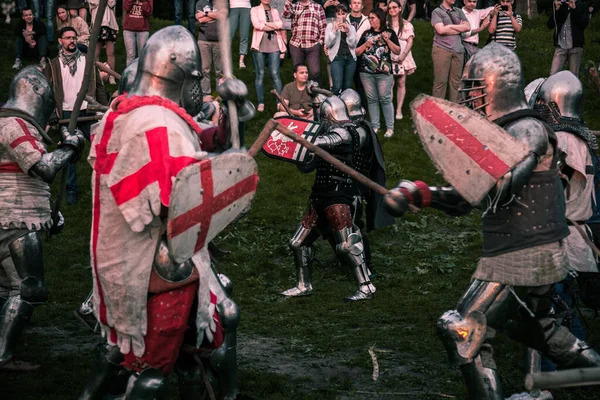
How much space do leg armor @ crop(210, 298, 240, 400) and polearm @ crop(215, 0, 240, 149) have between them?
1097 millimetres

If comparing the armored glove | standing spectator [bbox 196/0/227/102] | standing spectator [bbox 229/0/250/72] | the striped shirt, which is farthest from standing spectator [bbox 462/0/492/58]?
the armored glove

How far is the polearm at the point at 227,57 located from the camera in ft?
14.4

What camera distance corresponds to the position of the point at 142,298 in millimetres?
4641

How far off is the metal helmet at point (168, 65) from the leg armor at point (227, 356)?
4.23 ft

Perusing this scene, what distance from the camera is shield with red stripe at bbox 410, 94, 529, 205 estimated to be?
15.9 ft

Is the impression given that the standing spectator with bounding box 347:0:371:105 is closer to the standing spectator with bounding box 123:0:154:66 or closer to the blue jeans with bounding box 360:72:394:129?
the blue jeans with bounding box 360:72:394:129

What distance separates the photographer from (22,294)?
21.7 feet

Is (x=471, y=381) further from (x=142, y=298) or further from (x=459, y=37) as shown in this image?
(x=459, y=37)

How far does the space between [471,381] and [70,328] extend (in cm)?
402

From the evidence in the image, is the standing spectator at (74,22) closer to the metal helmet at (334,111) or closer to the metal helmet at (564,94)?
the metal helmet at (334,111)

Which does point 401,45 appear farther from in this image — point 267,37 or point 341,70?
point 267,37

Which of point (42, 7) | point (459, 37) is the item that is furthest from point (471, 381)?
point (42, 7)

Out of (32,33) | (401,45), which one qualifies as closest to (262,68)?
(401,45)

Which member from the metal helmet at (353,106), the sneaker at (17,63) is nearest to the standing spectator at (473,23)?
the metal helmet at (353,106)
